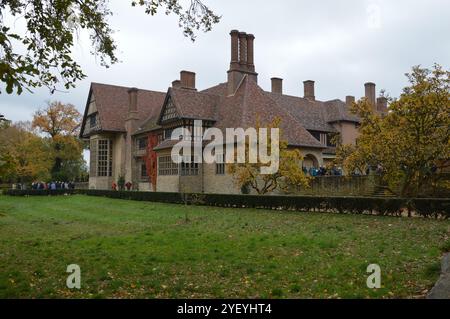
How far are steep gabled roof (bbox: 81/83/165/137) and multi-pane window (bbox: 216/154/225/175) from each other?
13.5 m

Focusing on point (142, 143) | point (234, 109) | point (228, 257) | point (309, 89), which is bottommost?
point (228, 257)

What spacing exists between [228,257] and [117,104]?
128 ft

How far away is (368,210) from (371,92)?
108ft

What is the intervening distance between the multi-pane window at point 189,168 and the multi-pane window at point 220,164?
6.70ft

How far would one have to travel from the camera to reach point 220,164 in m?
32.2

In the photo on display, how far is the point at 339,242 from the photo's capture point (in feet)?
38.0

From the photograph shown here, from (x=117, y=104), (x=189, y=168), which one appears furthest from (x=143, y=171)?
(x=189, y=168)

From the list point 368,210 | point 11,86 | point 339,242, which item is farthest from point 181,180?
point 11,86

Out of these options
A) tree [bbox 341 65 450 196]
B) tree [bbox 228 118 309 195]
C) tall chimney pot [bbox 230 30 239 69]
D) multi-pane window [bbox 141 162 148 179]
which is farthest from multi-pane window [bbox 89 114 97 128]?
tree [bbox 341 65 450 196]

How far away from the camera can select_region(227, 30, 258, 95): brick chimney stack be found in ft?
118

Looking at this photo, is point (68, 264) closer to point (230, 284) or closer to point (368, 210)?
point (230, 284)

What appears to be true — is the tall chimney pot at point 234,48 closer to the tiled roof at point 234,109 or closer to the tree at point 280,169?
the tiled roof at point 234,109

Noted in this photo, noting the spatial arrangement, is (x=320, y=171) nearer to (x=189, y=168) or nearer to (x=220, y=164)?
(x=220, y=164)

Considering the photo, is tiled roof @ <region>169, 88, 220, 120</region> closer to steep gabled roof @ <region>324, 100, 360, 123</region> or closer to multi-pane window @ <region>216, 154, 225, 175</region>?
multi-pane window @ <region>216, 154, 225, 175</region>
